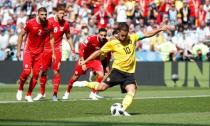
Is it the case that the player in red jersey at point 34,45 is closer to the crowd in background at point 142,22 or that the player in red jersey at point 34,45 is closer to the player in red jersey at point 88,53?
the player in red jersey at point 88,53

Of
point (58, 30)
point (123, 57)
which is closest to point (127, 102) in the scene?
point (123, 57)

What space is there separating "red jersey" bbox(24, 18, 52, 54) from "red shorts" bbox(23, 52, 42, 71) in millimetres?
119

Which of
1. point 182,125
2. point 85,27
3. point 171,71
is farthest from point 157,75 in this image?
point 182,125

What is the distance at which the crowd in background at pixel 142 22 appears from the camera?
34656mm

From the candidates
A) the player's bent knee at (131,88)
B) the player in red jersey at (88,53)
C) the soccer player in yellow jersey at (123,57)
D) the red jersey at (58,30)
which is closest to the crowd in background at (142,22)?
the player in red jersey at (88,53)

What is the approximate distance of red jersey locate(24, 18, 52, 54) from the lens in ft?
68.4

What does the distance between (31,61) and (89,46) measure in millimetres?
2566

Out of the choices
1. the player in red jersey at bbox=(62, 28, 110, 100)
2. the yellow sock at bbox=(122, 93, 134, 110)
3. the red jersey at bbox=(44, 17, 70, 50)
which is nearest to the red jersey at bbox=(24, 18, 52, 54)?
the red jersey at bbox=(44, 17, 70, 50)

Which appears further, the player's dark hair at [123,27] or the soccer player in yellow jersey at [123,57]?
the soccer player in yellow jersey at [123,57]

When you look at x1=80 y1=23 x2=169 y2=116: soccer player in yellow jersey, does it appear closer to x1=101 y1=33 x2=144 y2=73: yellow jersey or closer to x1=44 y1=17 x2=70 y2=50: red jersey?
x1=101 y1=33 x2=144 y2=73: yellow jersey

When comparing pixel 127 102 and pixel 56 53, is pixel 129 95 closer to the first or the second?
pixel 127 102

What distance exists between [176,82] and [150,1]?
5.24 m

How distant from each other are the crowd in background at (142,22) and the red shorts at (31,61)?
44.1ft

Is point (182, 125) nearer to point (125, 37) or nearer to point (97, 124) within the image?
point (97, 124)
